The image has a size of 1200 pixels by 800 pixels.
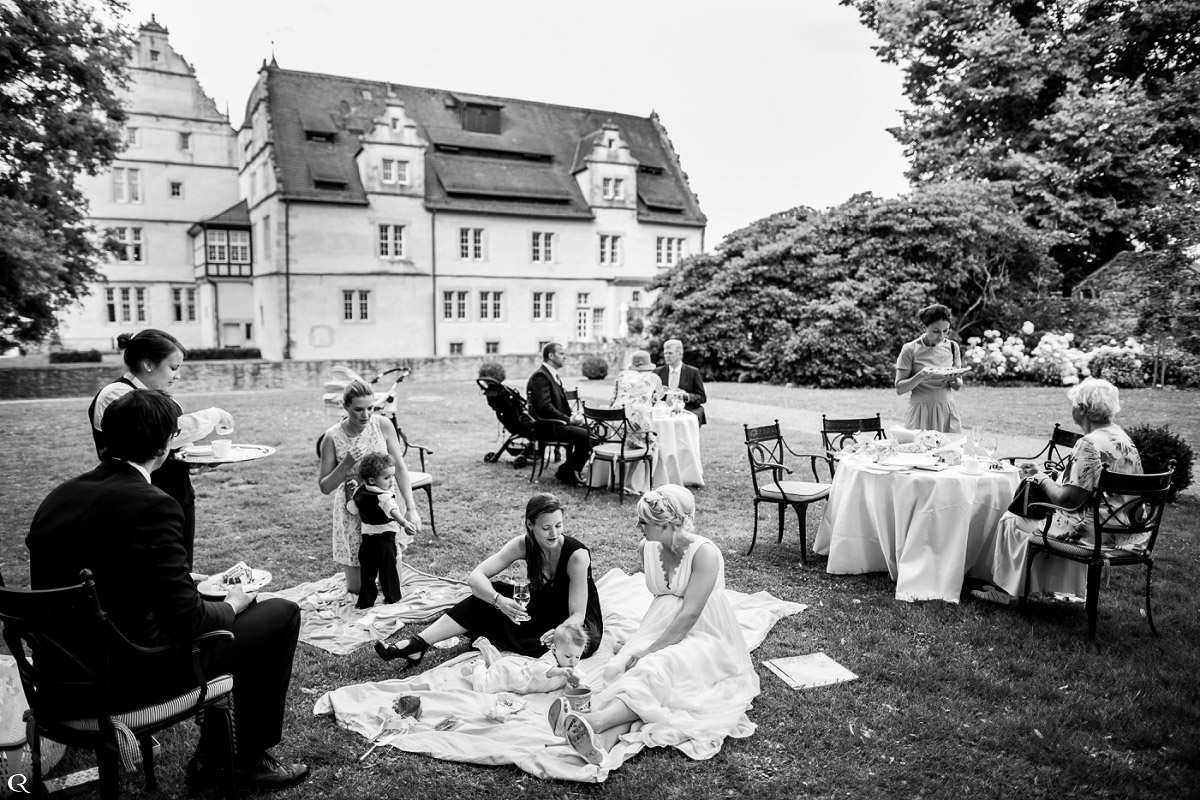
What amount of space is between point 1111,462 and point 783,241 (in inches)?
803

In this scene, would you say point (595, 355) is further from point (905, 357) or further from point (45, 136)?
point (905, 357)

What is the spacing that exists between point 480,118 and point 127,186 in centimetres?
1866

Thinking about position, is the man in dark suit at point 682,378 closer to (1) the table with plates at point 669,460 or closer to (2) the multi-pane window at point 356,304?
(1) the table with plates at point 669,460

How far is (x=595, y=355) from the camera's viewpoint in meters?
29.3

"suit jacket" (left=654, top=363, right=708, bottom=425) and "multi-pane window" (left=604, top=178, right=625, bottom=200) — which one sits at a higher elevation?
"multi-pane window" (left=604, top=178, right=625, bottom=200)

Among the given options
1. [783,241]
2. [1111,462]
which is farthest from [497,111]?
[1111,462]

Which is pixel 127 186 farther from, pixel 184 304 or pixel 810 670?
pixel 810 670

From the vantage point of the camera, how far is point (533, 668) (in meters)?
4.62

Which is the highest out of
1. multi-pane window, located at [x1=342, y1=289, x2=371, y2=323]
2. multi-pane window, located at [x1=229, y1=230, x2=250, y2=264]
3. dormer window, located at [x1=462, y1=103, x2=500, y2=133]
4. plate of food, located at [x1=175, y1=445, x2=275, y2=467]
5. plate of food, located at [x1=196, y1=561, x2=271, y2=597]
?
dormer window, located at [x1=462, y1=103, x2=500, y2=133]

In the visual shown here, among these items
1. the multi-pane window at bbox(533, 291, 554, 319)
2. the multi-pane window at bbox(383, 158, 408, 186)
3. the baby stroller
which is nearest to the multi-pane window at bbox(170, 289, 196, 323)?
the multi-pane window at bbox(383, 158, 408, 186)

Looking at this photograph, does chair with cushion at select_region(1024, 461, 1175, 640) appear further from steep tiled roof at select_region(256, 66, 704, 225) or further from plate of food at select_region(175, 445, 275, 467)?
steep tiled roof at select_region(256, 66, 704, 225)

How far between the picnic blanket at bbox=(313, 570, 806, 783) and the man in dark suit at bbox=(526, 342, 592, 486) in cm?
498

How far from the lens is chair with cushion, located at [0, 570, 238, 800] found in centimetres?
266

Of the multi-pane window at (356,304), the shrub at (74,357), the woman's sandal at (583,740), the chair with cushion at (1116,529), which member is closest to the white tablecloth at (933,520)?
the chair with cushion at (1116,529)
